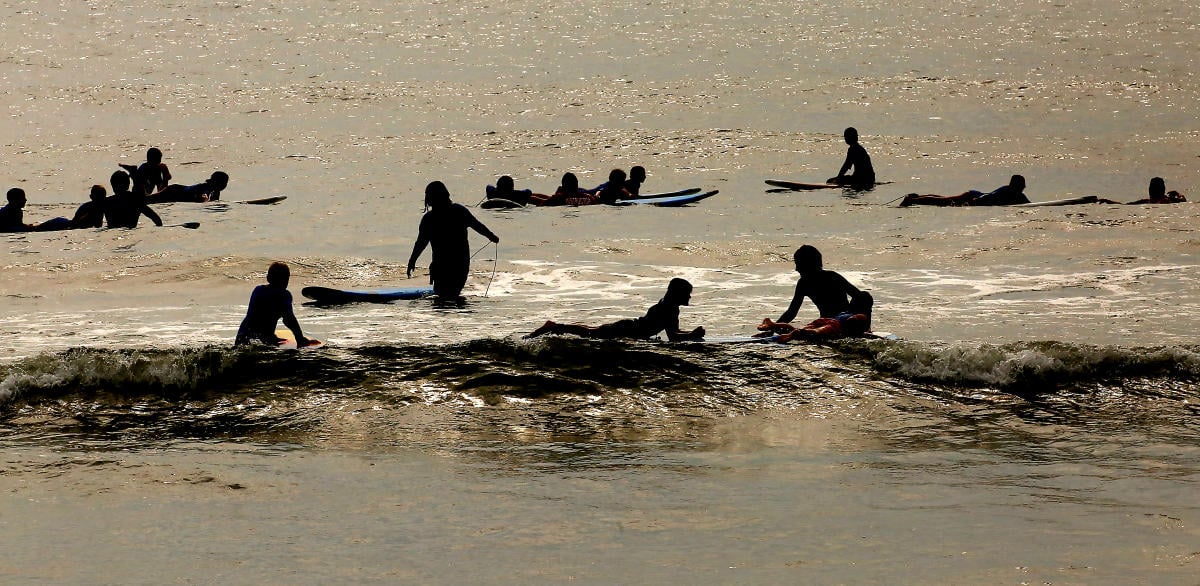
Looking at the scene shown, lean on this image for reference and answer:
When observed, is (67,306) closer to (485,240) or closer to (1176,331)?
(485,240)

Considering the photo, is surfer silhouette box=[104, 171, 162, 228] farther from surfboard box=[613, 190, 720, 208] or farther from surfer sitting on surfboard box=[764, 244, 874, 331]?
surfer sitting on surfboard box=[764, 244, 874, 331]

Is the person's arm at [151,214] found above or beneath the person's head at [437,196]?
beneath

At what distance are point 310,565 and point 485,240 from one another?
1375cm

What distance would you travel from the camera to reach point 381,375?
35.3 feet

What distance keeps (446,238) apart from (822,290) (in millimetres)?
4430

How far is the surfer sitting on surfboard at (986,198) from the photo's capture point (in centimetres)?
2181

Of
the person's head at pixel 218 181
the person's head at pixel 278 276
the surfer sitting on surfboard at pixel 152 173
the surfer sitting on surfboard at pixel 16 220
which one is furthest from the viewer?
the person's head at pixel 218 181

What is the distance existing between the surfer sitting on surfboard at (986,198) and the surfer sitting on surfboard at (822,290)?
11.0 metres

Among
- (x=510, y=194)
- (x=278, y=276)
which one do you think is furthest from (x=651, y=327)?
(x=510, y=194)

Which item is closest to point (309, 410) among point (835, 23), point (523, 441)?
point (523, 441)

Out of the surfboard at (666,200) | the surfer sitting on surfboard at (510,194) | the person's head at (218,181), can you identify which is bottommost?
the surfboard at (666,200)

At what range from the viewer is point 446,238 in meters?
14.3

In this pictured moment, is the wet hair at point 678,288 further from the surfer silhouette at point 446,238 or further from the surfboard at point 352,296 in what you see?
the surfboard at point 352,296

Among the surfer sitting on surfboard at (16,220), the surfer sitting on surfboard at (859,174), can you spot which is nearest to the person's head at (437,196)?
the surfer sitting on surfboard at (16,220)
